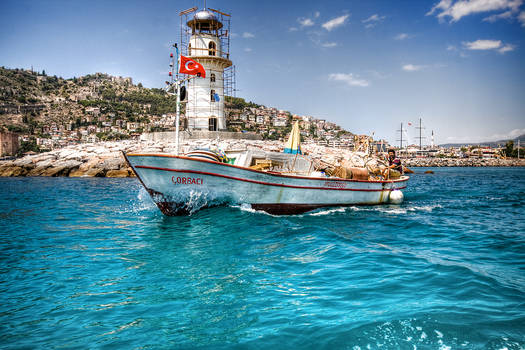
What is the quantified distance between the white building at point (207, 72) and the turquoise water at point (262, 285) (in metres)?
27.0

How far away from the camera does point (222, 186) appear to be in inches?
402

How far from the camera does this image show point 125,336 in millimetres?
3393

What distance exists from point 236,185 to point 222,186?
0.50 m

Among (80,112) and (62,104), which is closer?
(80,112)

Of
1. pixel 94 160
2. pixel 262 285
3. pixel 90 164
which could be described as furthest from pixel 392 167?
pixel 94 160

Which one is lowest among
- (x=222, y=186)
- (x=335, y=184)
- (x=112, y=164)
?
(x=335, y=184)

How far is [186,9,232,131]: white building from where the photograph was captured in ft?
112

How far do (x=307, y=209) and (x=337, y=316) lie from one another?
8.10 m

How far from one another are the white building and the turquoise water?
88.5ft

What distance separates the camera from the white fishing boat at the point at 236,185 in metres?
9.50

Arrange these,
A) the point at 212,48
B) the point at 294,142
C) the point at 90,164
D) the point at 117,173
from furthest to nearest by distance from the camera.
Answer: the point at 212,48 → the point at 90,164 → the point at 117,173 → the point at 294,142

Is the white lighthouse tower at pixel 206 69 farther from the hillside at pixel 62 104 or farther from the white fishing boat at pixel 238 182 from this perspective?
the hillside at pixel 62 104

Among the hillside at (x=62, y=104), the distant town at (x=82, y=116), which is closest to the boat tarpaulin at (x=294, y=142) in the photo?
the distant town at (x=82, y=116)

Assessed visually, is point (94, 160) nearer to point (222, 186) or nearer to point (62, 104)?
point (222, 186)
